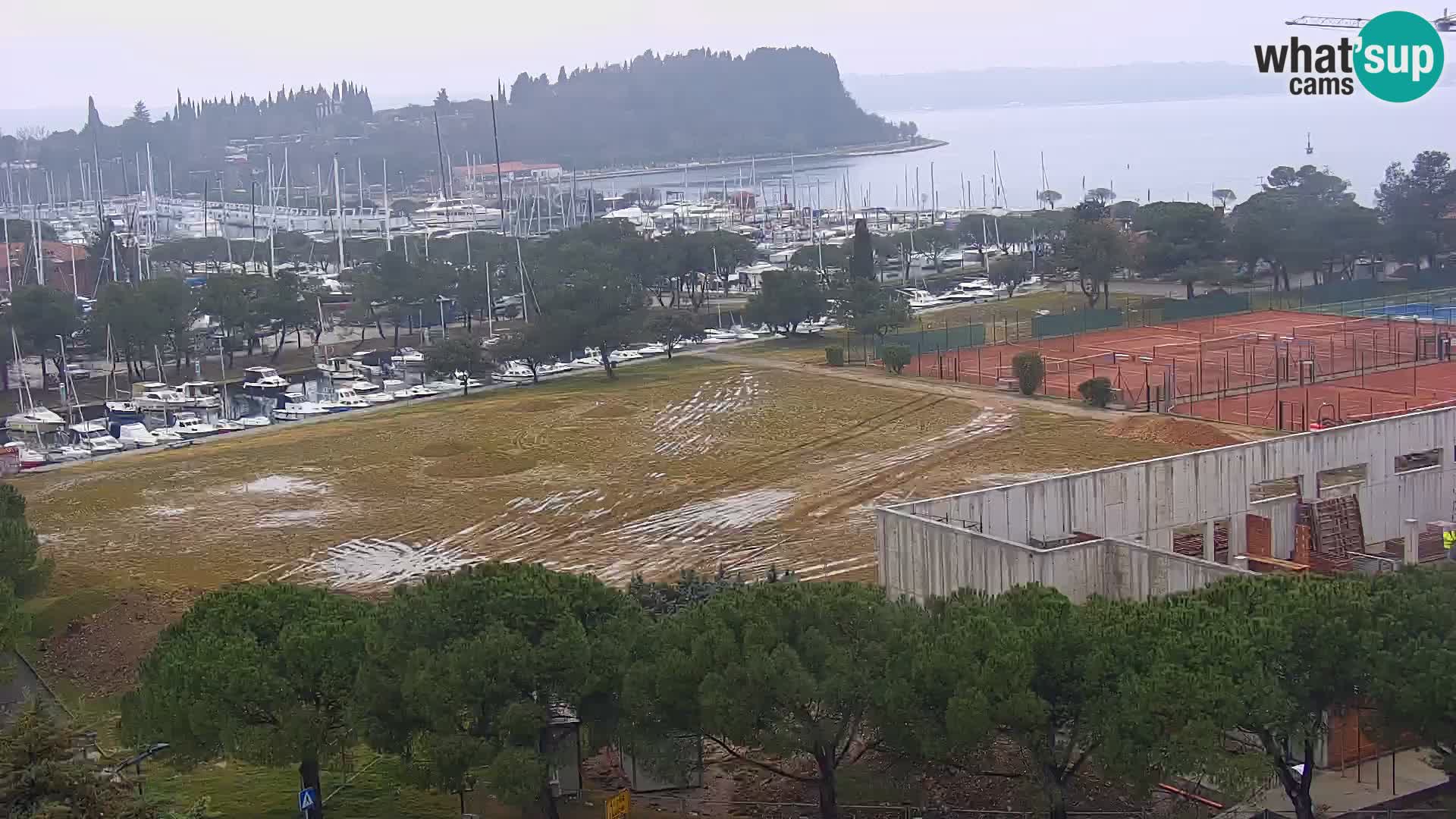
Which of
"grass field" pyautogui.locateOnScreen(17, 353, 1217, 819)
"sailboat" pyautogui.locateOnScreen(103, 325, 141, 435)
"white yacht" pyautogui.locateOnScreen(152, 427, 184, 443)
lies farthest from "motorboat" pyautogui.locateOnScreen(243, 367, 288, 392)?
"grass field" pyautogui.locateOnScreen(17, 353, 1217, 819)

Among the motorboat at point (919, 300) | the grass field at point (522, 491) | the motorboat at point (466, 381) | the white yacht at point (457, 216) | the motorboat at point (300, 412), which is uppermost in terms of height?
the white yacht at point (457, 216)

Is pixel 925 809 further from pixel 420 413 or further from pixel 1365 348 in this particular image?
pixel 1365 348

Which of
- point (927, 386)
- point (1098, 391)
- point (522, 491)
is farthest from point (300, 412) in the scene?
point (1098, 391)

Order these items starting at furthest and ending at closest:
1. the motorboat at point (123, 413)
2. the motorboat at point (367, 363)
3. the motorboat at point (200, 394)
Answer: the motorboat at point (367, 363) → the motorboat at point (200, 394) → the motorboat at point (123, 413)

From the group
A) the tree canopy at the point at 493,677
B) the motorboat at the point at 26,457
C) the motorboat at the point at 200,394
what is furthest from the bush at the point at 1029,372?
the tree canopy at the point at 493,677

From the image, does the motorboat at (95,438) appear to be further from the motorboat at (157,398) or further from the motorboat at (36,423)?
the motorboat at (157,398)

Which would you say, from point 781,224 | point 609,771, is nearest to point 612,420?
point 609,771
